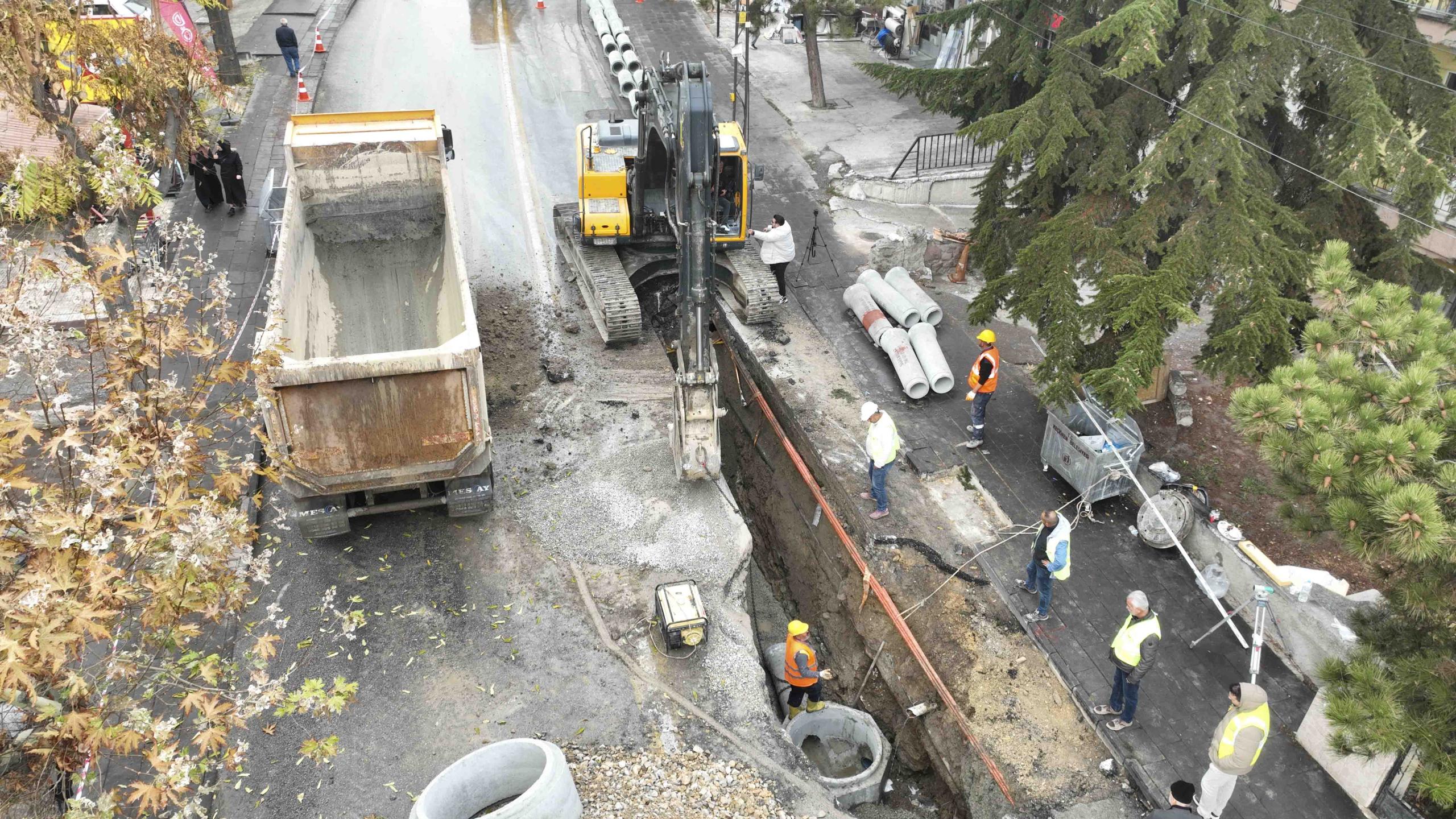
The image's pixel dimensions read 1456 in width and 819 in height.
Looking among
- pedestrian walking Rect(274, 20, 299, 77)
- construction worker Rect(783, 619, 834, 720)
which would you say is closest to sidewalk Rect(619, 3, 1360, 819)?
construction worker Rect(783, 619, 834, 720)

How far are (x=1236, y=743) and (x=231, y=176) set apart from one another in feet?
57.9

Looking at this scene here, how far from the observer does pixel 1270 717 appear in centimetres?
959

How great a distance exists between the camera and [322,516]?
1052cm

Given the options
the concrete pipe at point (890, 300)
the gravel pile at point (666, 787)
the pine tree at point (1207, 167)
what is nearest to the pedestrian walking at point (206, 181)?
the concrete pipe at point (890, 300)

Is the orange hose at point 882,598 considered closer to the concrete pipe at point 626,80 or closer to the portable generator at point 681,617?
the portable generator at point 681,617

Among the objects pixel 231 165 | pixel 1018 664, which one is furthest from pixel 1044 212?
pixel 231 165

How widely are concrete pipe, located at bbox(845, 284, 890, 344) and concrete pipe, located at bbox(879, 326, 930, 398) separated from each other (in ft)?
0.58

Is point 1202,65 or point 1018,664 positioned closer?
point 1018,664

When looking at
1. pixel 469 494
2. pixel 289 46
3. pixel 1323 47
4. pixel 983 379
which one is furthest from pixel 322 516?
pixel 289 46

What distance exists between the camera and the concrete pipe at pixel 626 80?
20000 mm

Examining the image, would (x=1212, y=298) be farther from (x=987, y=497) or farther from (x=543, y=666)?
(x=543, y=666)

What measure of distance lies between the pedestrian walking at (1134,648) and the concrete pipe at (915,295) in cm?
706

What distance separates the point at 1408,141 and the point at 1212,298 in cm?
248

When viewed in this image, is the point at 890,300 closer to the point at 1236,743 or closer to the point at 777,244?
the point at 777,244
